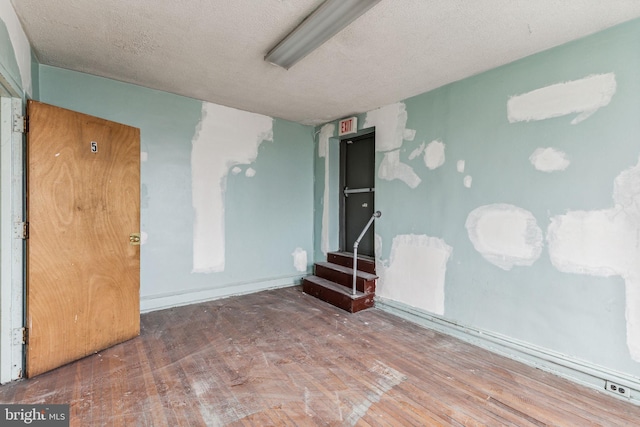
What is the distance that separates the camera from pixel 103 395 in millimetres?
1869

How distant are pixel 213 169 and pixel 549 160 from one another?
11.8 feet

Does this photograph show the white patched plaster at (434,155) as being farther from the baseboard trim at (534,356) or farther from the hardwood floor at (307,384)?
the hardwood floor at (307,384)

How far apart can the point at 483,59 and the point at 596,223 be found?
5.23 ft

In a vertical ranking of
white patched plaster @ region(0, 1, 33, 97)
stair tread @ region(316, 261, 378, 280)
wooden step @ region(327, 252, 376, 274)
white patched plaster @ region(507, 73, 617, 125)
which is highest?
white patched plaster @ region(0, 1, 33, 97)

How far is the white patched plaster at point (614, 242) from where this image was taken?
76.1 inches

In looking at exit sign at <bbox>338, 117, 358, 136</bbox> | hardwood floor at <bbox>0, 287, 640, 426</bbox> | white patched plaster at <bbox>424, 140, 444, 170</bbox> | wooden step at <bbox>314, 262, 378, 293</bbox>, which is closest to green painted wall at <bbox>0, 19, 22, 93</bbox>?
hardwood floor at <bbox>0, 287, 640, 426</bbox>

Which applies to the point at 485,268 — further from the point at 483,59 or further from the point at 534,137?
the point at 483,59

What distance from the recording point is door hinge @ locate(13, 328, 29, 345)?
2.01m

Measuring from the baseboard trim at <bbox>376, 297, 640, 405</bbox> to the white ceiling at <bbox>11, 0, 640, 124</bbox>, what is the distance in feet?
8.05

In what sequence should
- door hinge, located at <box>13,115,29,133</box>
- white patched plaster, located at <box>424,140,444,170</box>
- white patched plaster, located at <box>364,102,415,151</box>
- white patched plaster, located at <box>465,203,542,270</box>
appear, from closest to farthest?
door hinge, located at <box>13,115,29,133</box> < white patched plaster, located at <box>465,203,542,270</box> < white patched plaster, located at <box>424,140,444,170</box> < white patched plaster, located at <box>364,102,415,151</box>

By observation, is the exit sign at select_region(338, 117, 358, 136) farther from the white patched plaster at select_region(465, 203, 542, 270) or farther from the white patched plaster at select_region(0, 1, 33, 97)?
the white patched plaster at select_region(0, 1, 33, 97)

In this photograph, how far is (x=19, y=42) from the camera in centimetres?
207

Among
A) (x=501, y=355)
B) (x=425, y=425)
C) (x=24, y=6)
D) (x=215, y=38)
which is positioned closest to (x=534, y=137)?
(x=501, y=355)

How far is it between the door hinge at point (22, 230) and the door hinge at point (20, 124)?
0.67 metres
